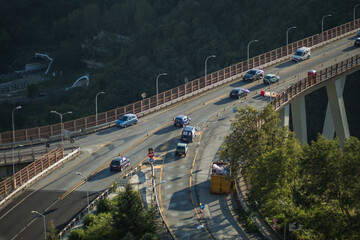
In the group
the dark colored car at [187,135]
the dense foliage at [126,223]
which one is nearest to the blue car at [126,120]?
the dark colored car at [187,135]

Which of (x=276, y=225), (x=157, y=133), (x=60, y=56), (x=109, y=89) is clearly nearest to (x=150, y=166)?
(x=157, y=133)

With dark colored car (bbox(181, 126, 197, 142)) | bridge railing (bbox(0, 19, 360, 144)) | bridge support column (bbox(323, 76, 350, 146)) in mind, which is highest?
bridge railing (bbox(0, 19, 360, 144))

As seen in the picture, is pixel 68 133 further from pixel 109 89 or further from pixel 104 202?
pixel 109 89

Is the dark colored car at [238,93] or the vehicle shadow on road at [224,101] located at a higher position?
the dark colored car at [238,93]

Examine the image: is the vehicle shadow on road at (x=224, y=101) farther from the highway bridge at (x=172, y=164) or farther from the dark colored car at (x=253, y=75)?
the dark colored car at (x=253, y=75)

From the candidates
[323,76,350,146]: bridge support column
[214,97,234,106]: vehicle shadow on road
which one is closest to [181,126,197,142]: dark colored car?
[214,97,234,106]: vehicle shadow on road

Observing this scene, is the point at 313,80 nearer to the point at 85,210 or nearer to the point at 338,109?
the point at 338,109

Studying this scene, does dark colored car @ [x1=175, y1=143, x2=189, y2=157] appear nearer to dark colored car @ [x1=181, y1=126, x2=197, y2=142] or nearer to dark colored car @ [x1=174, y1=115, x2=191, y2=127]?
dark colored car @ [x1=181, y1=126, x2=197, y2=142]

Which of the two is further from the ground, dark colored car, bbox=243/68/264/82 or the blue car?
dark colored car, bbox=243/68/264/82
